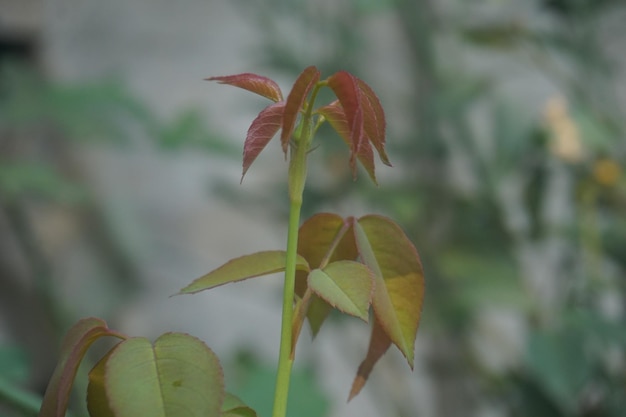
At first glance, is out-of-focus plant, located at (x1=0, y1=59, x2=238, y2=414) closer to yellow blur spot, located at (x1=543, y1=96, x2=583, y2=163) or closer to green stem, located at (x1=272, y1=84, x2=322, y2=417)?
yellow blur spot, located at (x1=543, y1=96, x2=583, y2=163)

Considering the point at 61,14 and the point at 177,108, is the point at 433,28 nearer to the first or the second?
the point at 177,108

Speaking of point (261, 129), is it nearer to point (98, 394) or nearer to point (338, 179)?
point (98, 394)

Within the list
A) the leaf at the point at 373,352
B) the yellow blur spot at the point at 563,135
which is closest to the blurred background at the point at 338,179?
the yellow blur spot at the point at 563,135

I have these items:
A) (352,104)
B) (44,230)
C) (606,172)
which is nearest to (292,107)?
(352,104)

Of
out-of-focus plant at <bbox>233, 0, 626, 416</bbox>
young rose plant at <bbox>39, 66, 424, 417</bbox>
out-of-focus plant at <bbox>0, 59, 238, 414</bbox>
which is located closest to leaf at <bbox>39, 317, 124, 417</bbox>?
young rose plant at <bbox>39, 66, 424, 417</bbox>

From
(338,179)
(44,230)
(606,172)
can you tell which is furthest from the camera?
(44,230)

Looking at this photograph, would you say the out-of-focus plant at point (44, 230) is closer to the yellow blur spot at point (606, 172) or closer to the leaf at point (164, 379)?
the yellow blur spot at point (606, 172)
